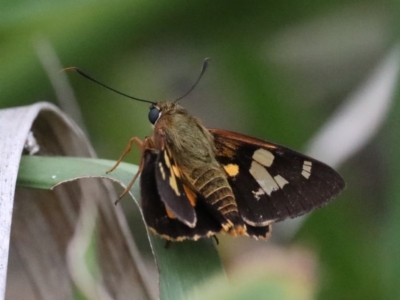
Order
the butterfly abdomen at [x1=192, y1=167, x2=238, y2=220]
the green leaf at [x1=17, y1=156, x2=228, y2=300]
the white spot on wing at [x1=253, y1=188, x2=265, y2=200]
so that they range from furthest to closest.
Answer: the white spot on wing at [x1=253, y1=188, x2=265, y2=200] < the butterfly abdomen at [x1=192, y1=167, x2=238, y2=220] < the green leaf at [x1=17, y1=156, x2=228, y2=300]

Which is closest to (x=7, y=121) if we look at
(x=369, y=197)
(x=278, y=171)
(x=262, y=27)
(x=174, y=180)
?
(x=174, y=180)

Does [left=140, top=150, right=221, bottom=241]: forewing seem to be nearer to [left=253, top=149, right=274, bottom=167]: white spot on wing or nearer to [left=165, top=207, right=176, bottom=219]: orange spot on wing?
[left=165, top=207, right=176, bottom=219]: orange spot on wing

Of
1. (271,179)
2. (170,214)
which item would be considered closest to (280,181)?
(271,179)

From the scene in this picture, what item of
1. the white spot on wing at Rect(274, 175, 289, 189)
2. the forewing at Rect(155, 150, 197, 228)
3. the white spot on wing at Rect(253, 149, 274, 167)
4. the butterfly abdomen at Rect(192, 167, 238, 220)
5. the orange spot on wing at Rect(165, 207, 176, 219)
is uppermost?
the forewing at Rect(155, 150, 197, 228)

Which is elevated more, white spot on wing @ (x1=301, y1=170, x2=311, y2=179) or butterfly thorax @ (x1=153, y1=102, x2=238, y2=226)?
butterfly thorax @ (x1=153, y1=102, x2=238, y2=226)

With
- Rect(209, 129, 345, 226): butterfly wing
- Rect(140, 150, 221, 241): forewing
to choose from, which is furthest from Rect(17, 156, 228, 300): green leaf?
Rect(209, 129, 345, 226): butterfly wing

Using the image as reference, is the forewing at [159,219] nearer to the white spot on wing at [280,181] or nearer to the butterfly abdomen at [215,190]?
the butterfly abdomen at [215,190]
